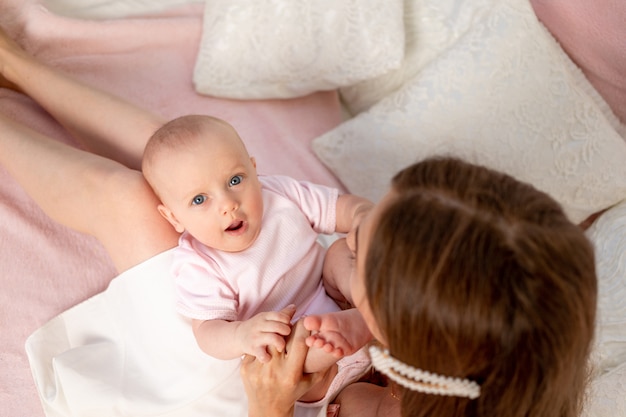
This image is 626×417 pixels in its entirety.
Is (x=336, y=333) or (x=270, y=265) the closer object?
(x=336, y=333)

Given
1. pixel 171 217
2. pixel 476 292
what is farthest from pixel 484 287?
pixel 171 217

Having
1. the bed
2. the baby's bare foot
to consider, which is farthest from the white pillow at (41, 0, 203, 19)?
the baby's bare foot

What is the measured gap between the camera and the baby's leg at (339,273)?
132 cm

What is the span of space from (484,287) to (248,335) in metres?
0.47

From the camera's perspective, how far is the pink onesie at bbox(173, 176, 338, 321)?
A: 124 cm

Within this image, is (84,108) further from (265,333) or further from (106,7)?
(265,333)

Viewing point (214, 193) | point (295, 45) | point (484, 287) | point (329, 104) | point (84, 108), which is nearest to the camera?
point (484, 287)

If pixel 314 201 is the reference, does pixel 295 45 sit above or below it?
above

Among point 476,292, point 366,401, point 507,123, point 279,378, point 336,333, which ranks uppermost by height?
point 476,292

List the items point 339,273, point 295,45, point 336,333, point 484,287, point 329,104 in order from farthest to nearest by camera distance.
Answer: point 329,104
point 295,45
point 339,273
point 336,333
point 484,287

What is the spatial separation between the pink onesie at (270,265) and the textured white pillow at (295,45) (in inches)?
21.9

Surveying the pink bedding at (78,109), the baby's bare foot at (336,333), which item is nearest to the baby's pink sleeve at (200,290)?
the baby's bare foot at (336,333)

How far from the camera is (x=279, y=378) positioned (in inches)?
45.3

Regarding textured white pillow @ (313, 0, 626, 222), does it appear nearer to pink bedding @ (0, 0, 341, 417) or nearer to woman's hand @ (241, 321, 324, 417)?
pink bedding @ (0, 0, 341, 417)
